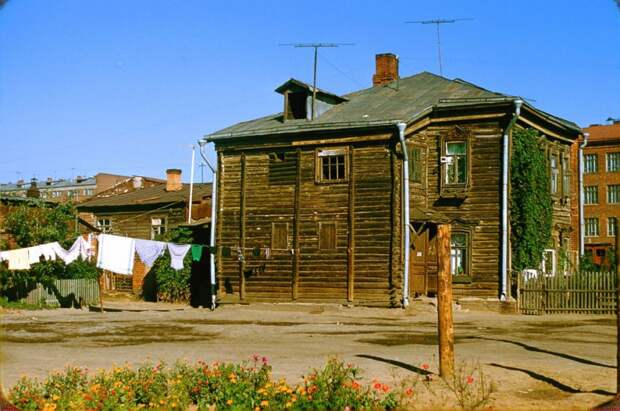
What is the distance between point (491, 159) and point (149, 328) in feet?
45.0

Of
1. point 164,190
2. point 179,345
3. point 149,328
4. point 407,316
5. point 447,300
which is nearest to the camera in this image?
point 447,300

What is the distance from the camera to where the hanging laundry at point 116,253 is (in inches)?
1245

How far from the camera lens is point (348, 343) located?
65.5 ft

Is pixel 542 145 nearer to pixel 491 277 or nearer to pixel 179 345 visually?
pixel 491 277

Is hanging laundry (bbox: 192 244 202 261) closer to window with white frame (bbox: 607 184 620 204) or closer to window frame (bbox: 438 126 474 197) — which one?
window frame (bbox: 438 126 474 197)

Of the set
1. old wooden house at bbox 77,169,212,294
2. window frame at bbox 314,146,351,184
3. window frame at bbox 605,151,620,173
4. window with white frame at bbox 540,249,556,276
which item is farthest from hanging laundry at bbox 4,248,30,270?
window frame at bbox 605,151,620,173

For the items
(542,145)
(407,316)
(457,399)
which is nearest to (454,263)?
(407,316)

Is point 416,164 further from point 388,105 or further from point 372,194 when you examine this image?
point 388,105

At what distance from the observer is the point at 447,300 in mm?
13953

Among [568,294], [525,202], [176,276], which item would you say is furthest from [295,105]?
[568,294]

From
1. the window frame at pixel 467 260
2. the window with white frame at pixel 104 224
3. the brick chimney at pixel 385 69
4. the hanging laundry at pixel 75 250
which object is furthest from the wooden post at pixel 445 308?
the window with white frame at pixel 104 224

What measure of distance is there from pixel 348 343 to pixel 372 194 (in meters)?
11.8

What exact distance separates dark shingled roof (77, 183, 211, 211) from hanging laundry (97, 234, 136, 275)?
36.8 feet

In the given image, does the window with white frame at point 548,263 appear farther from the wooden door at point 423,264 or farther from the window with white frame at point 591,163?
the window with white frame at point 591,163
